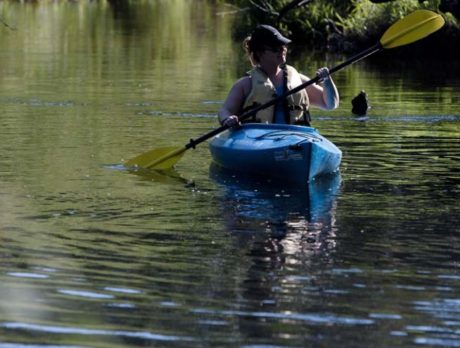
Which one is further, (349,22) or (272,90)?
(349,22)

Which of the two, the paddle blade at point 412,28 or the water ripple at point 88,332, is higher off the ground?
the paddle blade at point 412,28

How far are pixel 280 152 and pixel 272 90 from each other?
74 cm

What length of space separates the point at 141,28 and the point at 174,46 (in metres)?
7.24

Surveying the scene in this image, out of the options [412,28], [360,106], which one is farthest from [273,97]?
[360,106]

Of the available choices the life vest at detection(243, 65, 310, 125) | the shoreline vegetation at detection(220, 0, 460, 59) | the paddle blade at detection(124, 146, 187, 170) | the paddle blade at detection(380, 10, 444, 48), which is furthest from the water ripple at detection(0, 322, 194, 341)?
the shoreline vegetation at detection(220, 0, 460, 59)

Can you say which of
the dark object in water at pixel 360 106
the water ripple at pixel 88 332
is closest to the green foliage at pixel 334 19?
the dark object in water at pixel 360 106

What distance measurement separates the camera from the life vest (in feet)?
37.0

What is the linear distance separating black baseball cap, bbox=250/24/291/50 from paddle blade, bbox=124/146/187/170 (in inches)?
52.1

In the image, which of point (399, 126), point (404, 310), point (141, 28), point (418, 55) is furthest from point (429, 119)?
point (141, 28)

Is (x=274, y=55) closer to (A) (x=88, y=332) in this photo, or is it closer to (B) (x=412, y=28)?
(B) (x=412, y=28)

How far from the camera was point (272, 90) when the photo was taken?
11273 millimetres

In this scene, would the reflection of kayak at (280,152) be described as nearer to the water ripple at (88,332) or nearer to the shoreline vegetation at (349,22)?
the water ripple at (88,332)

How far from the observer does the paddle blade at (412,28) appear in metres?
11.9

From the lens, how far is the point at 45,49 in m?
28.8
